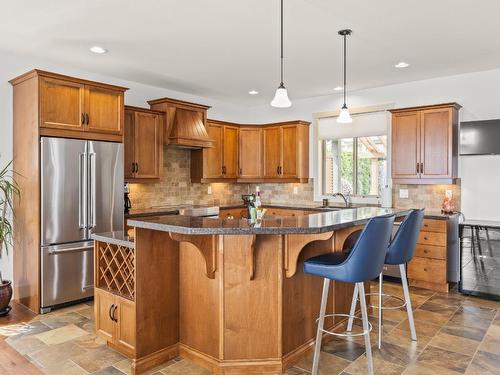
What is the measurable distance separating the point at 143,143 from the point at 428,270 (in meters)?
3.97

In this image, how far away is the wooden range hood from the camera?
5.39m

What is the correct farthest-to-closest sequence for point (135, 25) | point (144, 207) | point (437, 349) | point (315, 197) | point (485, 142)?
point (315, 197)
point (144, 207)
point (485, 142)
point (135, 25)
point (437, 349)

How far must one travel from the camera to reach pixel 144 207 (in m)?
5.53

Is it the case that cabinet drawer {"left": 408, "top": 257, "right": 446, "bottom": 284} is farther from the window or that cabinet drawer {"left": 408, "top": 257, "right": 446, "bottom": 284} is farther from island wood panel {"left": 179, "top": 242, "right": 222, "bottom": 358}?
island wood panel {"left": 179, "top": 242, "right": 222, "bottom": 358}

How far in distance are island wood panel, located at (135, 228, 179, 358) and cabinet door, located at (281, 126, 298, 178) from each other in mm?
3879

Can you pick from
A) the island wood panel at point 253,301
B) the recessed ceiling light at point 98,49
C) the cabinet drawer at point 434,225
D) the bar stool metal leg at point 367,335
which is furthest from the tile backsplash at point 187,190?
the bar stool metal leg at point 367,335

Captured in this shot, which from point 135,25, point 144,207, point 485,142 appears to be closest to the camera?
point 135,25

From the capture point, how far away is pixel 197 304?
8.96 feet

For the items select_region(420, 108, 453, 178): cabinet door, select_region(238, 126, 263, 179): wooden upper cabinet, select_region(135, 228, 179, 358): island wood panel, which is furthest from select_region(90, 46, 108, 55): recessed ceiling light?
select_region(420, 108, 453, 178): cabinet door

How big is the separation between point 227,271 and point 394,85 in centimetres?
431

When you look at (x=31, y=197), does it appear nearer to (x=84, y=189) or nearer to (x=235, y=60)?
(x=84, y=189)

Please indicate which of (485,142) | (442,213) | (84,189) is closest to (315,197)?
(442,213)

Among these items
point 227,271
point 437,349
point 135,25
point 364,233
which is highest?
point 135,25

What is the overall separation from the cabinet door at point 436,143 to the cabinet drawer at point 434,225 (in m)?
0.60
